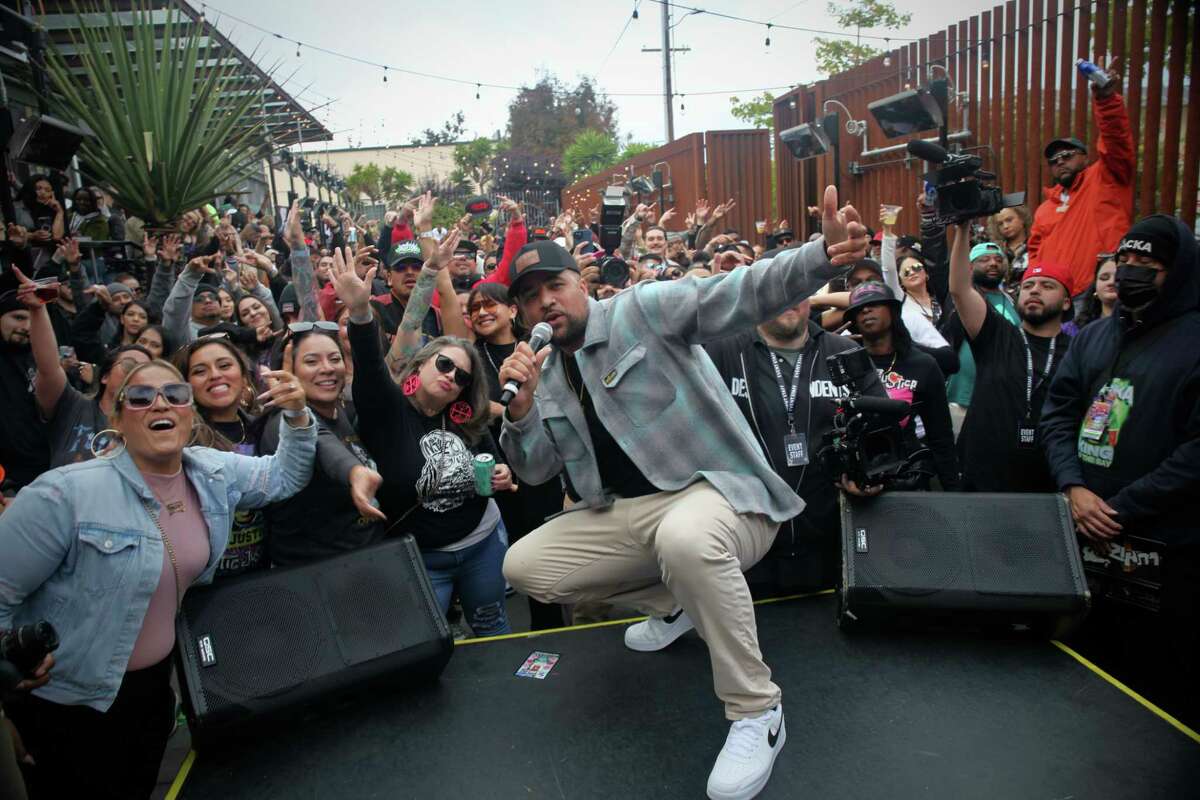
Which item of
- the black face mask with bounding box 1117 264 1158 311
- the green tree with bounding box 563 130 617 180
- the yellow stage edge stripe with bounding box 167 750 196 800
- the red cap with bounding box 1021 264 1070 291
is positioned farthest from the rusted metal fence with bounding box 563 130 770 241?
the green tree with bounding box 563 130 617 180

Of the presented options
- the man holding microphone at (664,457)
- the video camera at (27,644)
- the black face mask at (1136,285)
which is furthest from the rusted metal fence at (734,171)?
the video camera at (27,644)

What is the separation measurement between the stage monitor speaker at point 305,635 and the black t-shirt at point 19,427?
2036 millimetres

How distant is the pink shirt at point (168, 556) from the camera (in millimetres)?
2357

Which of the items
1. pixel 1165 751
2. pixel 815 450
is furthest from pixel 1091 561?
pixel 815 450

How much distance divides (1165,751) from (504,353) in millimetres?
3407

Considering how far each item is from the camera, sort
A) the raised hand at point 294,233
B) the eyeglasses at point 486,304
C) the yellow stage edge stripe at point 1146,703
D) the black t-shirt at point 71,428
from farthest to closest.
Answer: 1. the raised hand at point 294,233
2. the eyeglasses at point 486,304
3. the black t-shirt at point 71,428
4. the yellow stage edge stripe at point 1146,703

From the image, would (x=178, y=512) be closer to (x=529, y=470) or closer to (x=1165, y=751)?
(x=529, y=470)

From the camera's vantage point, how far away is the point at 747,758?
222 centimetres

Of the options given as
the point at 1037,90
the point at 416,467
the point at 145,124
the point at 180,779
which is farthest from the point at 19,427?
the point at 1037,90

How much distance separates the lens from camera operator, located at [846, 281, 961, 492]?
3.70 metres

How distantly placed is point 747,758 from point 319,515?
1.81m

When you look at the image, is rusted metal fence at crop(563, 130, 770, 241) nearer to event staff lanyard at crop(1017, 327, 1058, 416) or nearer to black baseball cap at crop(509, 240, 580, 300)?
event staff lanyard at crop(1017, 327, 1058, 416)

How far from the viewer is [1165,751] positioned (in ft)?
7.50

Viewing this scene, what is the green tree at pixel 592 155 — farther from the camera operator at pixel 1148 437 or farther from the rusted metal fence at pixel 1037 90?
the camera operator at pixel 1148 437
